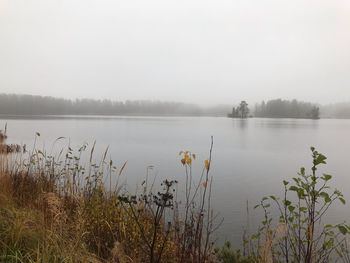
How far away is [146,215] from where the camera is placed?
4734 mm

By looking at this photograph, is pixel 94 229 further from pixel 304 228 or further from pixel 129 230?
pixel 304 228

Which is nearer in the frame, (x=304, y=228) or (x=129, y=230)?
(x=304, y=228)

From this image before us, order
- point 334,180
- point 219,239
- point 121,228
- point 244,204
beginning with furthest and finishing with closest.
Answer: point 334,180, point 244,204, point 219,239, point 121,228

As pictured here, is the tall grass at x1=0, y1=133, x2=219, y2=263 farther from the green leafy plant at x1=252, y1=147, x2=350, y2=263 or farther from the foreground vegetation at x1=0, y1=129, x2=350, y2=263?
the green leafy plant at x1=252, y1=147, x2=350, y2=263

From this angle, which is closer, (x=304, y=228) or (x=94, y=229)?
(x=304, y=228)

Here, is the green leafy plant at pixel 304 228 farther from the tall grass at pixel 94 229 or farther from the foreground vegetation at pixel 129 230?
the tall grass at pixel 94 229

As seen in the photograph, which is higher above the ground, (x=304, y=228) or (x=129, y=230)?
(x=304, y=228)

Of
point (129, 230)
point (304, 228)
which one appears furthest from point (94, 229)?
point (304, 228)

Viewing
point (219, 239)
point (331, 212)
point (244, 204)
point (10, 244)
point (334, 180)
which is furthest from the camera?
point (334, 180)

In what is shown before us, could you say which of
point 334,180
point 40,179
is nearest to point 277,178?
point 334,180

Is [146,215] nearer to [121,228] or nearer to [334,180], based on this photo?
[121,228]

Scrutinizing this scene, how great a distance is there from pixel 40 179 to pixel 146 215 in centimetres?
224

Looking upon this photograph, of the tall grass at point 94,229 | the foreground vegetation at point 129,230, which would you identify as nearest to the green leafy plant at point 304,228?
the foreground vegetation at point 129,230

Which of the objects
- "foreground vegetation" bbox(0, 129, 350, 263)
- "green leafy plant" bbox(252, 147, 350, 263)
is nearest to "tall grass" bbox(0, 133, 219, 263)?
"foreground vegetation" bbox(0, 129, 350, 263)
